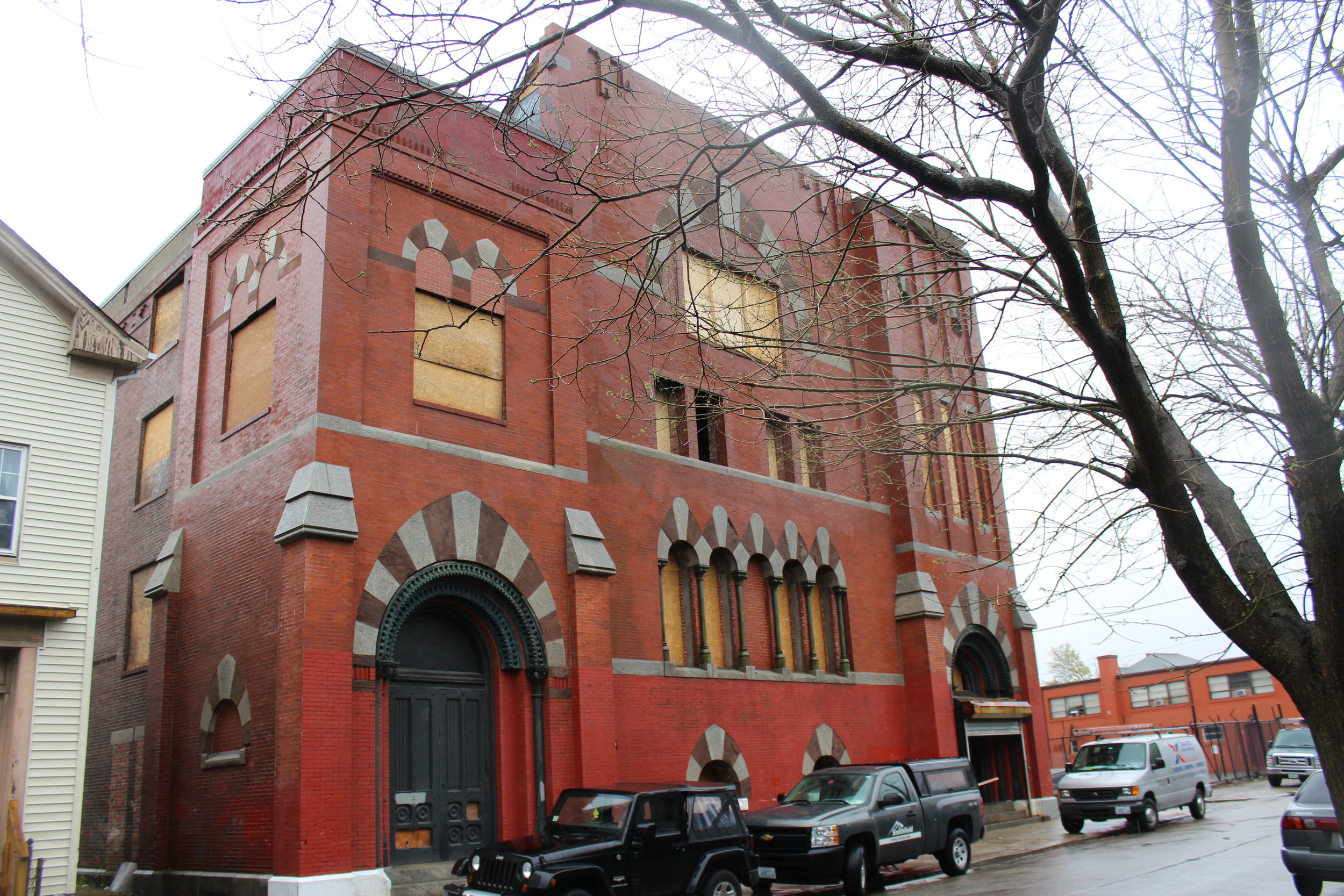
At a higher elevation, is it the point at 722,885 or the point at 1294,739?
the point at 1294,739

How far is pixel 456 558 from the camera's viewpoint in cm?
1527

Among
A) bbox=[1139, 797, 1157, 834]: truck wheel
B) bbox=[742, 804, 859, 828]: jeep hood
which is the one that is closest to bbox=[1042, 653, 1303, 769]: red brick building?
bbox=[1139, 797, 1157, 834]: truck wheel

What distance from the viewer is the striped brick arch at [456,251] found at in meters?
16.3

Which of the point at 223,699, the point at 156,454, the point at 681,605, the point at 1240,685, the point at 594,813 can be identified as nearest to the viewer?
the point at 594,813

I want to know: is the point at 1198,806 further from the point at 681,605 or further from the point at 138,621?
the point at 138,621

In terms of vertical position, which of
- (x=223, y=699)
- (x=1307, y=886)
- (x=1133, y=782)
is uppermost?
(x=223, y=699)

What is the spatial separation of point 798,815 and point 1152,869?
5.45 m

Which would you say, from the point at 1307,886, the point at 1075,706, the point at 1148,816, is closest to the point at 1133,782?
the point at 1148,816

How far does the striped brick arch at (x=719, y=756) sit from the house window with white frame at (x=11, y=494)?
434 inches

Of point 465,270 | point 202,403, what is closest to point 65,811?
point 202,403

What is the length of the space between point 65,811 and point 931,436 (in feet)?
39.1

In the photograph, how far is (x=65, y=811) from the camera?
13.1 metres

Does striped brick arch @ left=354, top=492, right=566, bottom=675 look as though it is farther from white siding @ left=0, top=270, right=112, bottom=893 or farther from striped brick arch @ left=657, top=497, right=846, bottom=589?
white siding @ left=0, top=270, right=112, bottom=893

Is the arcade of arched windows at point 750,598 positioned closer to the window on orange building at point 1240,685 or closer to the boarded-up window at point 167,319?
the boarded-up window at point 167,319
